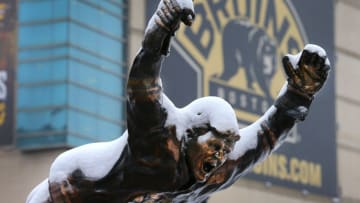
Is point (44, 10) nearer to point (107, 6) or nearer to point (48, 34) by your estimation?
point (48, 34)

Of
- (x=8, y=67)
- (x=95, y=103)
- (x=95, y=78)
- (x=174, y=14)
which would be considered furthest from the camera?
(x=95, y=78)

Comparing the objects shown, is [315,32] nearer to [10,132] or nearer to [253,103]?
Result: [253,103]

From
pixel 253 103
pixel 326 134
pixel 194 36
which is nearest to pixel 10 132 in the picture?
pixel 194 36

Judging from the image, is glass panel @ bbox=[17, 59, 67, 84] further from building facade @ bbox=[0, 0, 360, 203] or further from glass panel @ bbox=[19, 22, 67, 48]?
glass panel @ bbox=[19, 22, 67, 48]

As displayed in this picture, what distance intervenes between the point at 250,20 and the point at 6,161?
11787mm

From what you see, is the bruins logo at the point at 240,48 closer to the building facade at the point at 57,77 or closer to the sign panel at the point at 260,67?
the sign panel at the point at 260,67

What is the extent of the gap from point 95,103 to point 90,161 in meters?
28.2

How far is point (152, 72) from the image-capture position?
436cm

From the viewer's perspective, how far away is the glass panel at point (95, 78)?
106 feet

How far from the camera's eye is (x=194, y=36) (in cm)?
3769

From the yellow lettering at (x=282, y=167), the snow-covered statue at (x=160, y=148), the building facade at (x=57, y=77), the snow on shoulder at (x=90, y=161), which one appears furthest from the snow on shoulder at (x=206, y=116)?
the yellow lettering at (x=282, y=167)

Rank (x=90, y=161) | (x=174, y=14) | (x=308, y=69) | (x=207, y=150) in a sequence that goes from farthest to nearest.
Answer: (x=308, y=69)
(x=90, y=161)
(x=207, y=150)
(x=174, y=14)

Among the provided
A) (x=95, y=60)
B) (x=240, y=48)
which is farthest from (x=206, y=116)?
(x=240, y=48)

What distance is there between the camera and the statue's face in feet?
14.7
